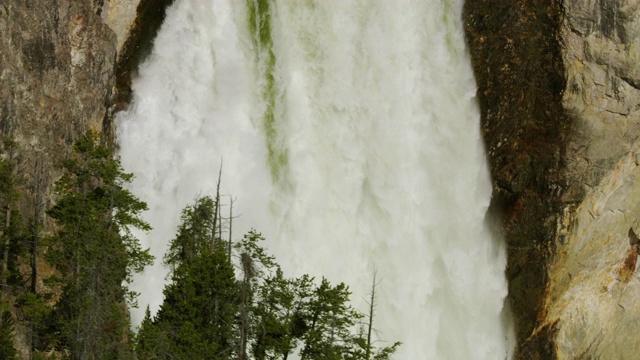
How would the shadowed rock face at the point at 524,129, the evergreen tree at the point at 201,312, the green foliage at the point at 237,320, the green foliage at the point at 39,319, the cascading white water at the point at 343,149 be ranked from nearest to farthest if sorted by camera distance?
the evergreen tree at the point at 201,312
the green foliage at the point at 237,320
the green foliage at the point at 39,319
the cascading white water at the point at 343,149
the shadowed rock face at the point at 524,129

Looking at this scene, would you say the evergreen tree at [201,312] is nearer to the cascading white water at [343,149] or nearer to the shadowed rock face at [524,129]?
the cascading white water at [343,149]

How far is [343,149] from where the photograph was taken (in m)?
60.7

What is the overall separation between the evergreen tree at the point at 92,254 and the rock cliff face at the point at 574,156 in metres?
19.3

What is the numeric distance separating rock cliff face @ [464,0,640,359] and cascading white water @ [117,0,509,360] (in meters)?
2.08

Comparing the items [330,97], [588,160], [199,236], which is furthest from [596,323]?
[199,236]

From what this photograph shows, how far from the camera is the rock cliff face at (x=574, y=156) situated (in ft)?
198

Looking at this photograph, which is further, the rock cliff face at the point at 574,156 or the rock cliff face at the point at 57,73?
the rock cliff face at the point at 574,156

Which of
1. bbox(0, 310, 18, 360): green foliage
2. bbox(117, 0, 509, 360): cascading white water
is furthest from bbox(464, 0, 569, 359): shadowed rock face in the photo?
bbox(0, 310, 18, 360): green foliage

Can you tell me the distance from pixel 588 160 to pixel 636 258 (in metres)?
5.08

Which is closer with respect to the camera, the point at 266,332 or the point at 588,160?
the point at 266,332

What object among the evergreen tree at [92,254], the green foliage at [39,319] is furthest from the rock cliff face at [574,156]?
the green foliage at [39,319]

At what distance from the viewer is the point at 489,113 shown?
62344mm

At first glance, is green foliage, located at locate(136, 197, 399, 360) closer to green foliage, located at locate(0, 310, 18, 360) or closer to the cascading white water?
green foliage, located at locate(0, 310, 18, 360)

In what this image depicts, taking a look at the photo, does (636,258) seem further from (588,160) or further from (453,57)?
(453,57)
